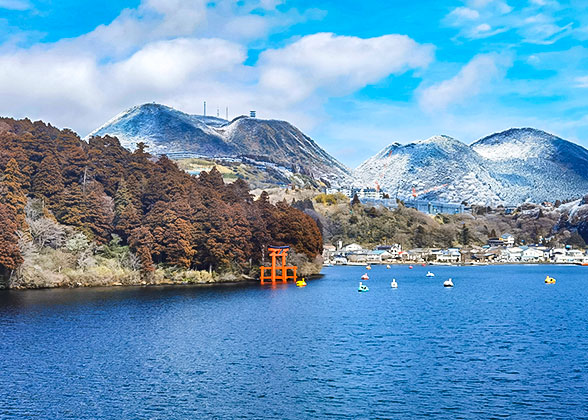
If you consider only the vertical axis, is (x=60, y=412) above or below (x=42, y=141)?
below

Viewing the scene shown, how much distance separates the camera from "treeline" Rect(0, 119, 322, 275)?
77.8 metres

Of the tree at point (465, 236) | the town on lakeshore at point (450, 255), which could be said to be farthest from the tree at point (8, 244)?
the tree at point (465, 236)

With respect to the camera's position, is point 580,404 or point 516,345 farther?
point 516,345

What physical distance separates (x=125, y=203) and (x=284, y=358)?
5097 cm

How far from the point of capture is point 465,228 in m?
185

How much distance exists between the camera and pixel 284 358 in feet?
121

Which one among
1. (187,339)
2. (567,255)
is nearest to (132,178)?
(187,339)

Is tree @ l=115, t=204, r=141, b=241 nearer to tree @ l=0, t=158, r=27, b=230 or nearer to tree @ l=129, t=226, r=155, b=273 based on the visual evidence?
tree @ l=129, t=226, r=155, b=273

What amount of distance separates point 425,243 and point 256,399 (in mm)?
159820

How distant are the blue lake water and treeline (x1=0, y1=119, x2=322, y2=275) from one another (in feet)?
46.7

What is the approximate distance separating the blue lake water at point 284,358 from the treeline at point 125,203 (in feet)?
46.7

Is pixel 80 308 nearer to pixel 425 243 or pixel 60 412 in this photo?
pixel 60 412

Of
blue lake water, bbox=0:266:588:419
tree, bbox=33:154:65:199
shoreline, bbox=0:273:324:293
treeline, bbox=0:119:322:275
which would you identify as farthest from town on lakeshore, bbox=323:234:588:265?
blue lake water, bbox=0:266:588:419

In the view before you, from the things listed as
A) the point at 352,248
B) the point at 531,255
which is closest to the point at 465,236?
the point at 531,255
